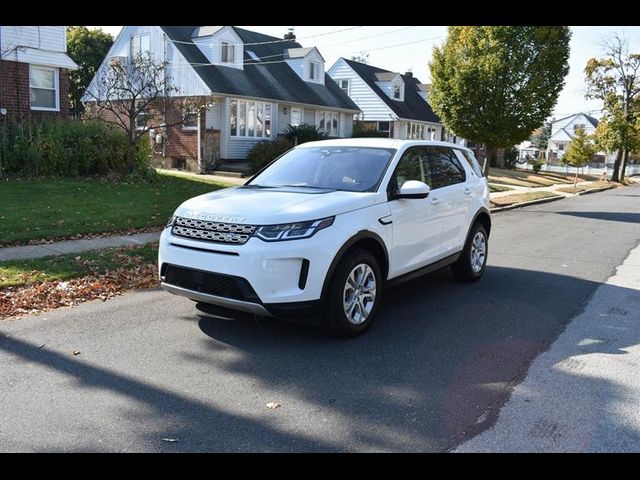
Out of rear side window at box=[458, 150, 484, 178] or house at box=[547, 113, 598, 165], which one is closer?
rear side window at box=[458, 150, 484, 178]

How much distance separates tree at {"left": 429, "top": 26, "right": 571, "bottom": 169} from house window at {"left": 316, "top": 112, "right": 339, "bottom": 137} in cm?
1444

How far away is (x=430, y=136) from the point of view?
45.5 meters

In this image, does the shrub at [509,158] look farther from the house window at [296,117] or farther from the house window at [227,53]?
the house window at [227,53]

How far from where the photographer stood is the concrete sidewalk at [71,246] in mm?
7785

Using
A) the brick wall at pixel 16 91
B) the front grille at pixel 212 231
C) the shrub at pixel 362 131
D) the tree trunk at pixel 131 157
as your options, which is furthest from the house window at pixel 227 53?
the front grille at pixel 212 231

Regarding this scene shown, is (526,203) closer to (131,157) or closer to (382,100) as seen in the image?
(131,157)

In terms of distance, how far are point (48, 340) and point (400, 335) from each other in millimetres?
3108

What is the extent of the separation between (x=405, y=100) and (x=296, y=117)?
1536 cm

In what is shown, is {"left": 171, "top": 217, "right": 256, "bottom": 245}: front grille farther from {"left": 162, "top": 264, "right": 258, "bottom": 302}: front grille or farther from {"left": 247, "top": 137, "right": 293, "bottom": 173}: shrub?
{"left": 247, "top": 137, "right": 293, "bottom": 173}: shrub

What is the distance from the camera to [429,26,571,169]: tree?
18.0 m

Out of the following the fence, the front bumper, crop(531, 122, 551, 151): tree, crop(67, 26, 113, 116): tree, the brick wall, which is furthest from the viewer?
crop(531, 122, 551, 151): tree

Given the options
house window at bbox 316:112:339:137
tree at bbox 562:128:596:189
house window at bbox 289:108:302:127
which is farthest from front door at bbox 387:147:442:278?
tree at bbox 562:128:596:189

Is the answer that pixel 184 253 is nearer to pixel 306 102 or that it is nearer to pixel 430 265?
pixel 430 265

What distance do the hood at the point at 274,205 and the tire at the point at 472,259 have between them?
7.65 ft
